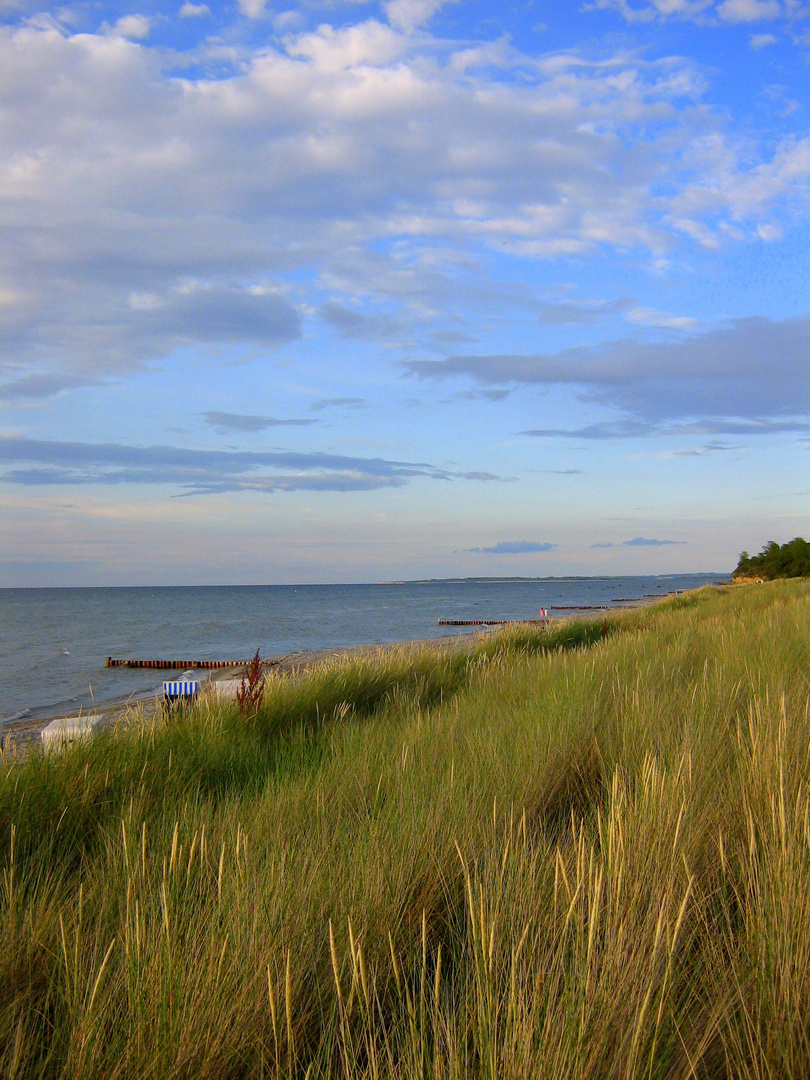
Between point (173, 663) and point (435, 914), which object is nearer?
point (435, 914)

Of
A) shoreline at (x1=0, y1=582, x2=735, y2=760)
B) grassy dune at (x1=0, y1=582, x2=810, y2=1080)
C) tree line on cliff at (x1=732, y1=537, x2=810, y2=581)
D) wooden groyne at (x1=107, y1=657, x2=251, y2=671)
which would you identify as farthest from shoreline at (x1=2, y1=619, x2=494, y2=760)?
tree line on cliff at (x1=732, y1=537, x2=810, y2=581)

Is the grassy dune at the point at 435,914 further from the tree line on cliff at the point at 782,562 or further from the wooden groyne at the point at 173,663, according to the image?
the tree line on cliff at the point at 782,562

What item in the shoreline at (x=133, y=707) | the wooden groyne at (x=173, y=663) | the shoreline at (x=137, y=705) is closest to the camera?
the shoreline at (x=133, y=707)

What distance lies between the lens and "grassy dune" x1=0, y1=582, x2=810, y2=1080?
4.54 ft

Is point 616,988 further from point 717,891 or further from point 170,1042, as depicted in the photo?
point 170,1042

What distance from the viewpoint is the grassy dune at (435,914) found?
1.38 metres

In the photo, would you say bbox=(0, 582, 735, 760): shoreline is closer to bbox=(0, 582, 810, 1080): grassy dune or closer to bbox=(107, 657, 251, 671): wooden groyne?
bbox=(107, 657, 251, 671): wooden groyne

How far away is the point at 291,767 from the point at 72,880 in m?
1.69

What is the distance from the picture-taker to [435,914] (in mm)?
2143

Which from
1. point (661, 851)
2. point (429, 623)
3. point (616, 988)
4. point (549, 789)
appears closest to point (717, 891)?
point (661, 851)

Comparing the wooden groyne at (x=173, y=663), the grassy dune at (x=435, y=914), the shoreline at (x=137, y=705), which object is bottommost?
the wooden groyne at (x=173, y=663)

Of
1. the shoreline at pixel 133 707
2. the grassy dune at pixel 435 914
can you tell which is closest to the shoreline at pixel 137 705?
the shoreline at pixel 133 707

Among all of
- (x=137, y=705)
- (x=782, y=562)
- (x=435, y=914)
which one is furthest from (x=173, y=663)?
(x=782, y=562)

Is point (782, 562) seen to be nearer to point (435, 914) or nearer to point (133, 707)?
point (133, 707)
